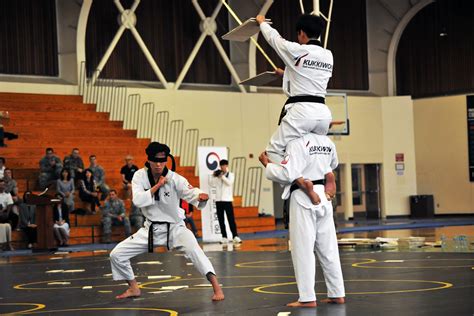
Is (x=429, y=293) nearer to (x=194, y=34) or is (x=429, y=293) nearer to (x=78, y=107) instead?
(x=78, y=107)

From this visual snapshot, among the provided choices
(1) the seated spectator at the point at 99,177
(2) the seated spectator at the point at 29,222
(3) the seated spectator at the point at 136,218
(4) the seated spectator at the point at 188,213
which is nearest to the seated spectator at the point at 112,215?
(3) the seated spectator at the point at 136,218

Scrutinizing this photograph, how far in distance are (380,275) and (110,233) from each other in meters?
14.2

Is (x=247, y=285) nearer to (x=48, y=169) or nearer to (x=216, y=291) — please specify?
(x=216, y=291)

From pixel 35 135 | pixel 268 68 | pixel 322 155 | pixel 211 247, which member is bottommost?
pixel 211 247

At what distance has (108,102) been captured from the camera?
30.8m

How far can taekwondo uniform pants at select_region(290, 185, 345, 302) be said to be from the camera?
8641mm

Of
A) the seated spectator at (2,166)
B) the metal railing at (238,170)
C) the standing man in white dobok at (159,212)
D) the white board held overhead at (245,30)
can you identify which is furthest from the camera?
the metal railing at (238,170)

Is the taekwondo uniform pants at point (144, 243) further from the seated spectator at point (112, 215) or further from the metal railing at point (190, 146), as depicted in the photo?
the metal railing at point (190, 146)

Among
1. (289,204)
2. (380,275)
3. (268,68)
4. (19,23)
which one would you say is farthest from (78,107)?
(289,204)

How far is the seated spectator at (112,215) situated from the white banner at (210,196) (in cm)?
205

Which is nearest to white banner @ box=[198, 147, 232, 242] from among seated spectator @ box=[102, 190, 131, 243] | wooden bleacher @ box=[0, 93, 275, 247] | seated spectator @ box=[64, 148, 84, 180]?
seated spectator @ box=[102, 190, 131, 243]

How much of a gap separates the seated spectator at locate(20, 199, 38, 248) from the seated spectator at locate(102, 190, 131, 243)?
1913 mm

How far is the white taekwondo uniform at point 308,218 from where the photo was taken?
28.3 feet

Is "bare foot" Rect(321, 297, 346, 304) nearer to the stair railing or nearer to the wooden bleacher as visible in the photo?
the wooden bleacher
